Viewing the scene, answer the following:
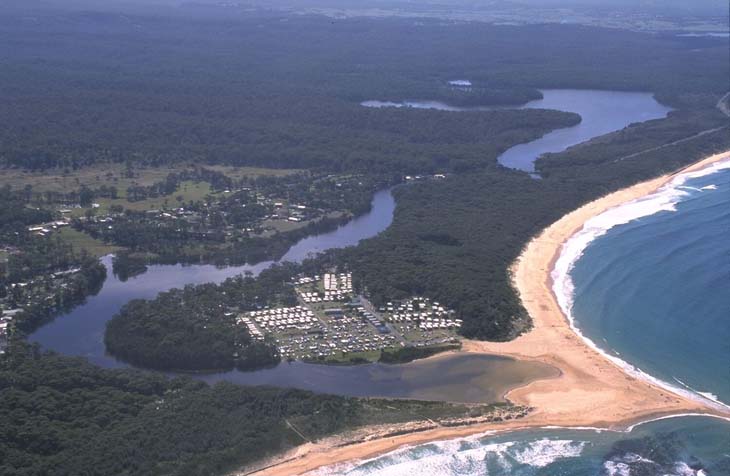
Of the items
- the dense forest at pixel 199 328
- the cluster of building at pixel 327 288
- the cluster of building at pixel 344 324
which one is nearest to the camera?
the dense forest at pixel 199 328

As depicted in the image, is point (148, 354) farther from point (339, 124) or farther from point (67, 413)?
point (339, 124)

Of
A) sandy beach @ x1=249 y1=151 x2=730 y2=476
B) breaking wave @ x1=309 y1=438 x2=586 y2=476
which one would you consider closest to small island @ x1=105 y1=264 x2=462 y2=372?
sandy beach @ x1=249 y1=151 x2=730 y2=476

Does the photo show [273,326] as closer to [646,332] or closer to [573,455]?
[573,455]

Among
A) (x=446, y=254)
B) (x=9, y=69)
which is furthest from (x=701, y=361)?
(x=9, y=69)

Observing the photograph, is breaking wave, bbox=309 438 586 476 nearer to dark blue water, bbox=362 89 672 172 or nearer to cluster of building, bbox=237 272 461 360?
cluster of building, bbox=237 272 461 360

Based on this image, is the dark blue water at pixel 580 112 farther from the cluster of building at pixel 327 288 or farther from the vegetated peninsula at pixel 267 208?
the cluster of building at pixel 327 288

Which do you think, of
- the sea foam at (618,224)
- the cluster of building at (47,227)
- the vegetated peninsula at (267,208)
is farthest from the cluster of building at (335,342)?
the cluster of building at (47,227)
